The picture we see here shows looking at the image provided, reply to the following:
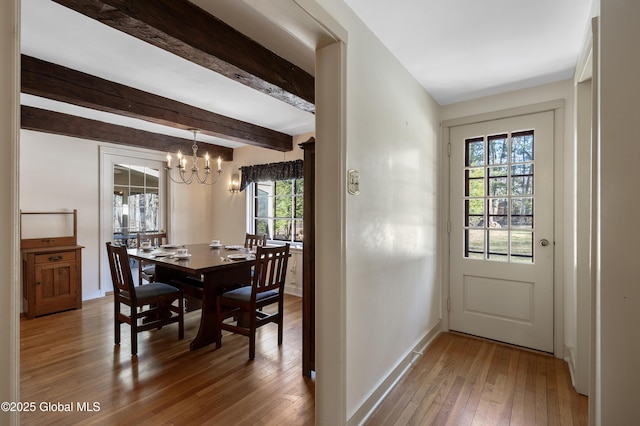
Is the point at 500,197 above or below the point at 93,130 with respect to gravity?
below

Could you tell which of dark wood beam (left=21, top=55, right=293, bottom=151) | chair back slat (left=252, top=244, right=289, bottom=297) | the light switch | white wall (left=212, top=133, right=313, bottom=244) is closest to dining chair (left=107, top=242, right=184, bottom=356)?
chair back slat (left=252, top=244, right=289, bottom=297)

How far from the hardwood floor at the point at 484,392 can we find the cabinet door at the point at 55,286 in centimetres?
389

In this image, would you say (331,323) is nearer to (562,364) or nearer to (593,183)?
(593,183)

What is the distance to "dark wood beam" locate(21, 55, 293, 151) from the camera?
2.36m

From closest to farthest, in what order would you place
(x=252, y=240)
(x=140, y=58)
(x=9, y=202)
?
(x=9, y=202)
(x=140, y=58)
(x=252, y=240)

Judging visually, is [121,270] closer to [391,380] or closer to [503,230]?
[391,380]

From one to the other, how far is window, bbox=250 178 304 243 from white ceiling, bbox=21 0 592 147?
6.64 feet

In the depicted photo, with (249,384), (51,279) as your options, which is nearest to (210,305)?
(249,384)

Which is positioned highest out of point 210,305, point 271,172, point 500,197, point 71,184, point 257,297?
point 271,172

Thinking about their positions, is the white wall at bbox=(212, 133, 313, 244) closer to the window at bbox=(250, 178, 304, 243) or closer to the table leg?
the window at bbox=(250, 178, 304, 243)

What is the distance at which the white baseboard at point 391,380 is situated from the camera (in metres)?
1.81

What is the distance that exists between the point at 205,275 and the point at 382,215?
1.79m

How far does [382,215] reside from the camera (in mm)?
2047

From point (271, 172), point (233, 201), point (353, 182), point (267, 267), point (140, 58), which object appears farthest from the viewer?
point (233, 201)
